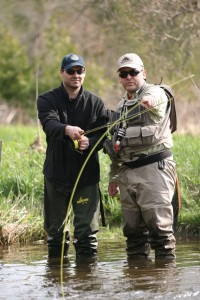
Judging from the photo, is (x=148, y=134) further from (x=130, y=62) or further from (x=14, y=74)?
(x=14, y=74)

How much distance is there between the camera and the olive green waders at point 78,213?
682 centimetres

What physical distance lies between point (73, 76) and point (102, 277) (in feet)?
5.39

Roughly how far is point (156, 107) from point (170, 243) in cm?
113

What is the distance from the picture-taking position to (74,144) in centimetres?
655

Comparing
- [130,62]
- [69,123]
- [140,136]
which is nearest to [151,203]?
[140,136]

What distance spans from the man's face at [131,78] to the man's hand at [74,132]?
505 millimetres

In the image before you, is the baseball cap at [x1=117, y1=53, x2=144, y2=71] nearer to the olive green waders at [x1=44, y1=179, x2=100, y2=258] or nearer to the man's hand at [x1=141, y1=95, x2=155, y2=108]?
the man's hand at [x1=141, y1=95, x2=155, y2=108]

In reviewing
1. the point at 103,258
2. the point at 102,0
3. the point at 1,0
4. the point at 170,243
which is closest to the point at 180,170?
the point at 103,258

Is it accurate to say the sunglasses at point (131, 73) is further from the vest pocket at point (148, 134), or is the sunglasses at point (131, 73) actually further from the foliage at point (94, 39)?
the foliage at point (94, 39)

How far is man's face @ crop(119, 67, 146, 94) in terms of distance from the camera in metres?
6.46

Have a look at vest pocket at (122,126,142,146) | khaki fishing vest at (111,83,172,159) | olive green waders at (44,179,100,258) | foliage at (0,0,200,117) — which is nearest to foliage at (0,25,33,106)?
foliage at (0,0,200,117)

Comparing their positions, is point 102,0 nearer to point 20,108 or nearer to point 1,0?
point 20,108

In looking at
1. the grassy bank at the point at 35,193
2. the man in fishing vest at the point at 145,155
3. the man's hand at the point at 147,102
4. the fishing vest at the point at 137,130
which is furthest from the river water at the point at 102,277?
the man's hand at the point at 147,102

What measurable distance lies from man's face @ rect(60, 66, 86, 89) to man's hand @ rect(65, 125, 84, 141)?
432 millimetres
